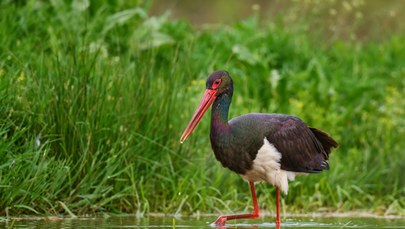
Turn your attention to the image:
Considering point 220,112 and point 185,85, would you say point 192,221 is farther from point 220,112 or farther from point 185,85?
point 185,85

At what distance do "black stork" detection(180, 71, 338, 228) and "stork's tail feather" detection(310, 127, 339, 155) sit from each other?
9.1 inches

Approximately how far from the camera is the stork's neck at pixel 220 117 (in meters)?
7.31

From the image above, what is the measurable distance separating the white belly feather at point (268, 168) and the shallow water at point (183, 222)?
0.34m

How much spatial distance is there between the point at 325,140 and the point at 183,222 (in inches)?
55.8

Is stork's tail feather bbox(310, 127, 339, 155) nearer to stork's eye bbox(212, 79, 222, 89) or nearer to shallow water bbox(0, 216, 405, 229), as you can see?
shallow water bbox(0, 216, 405, 229)

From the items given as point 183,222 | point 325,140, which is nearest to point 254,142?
point 183,222

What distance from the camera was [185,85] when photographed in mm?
8695

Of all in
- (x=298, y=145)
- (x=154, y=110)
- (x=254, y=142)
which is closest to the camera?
(x=254, y=142)

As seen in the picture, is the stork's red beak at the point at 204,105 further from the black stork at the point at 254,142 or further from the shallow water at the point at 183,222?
the shallow water at the point at 183,222

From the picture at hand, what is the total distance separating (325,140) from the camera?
26.8 feet

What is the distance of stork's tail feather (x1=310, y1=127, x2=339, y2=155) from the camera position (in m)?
8.09

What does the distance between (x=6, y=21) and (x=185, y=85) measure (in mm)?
1861

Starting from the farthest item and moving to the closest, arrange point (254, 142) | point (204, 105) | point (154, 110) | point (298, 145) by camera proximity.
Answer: point (154, 110), point (298, 145), point (204, 105), point (254, 142)

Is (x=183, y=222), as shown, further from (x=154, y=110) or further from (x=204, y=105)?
(x=154, y=110)
